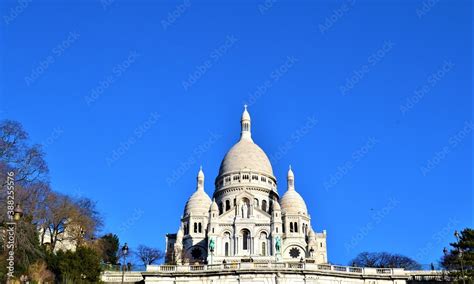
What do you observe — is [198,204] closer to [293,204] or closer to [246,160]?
[246,160]

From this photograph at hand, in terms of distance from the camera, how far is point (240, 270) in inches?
1751

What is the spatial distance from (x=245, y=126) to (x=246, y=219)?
1136 inches

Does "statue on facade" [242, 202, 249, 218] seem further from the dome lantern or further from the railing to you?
the railing

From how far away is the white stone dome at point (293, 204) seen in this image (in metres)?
99.4

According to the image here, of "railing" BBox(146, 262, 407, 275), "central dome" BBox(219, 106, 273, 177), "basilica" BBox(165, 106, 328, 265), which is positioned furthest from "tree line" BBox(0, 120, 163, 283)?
"central dome" BBox(219, 106, 273, 177)

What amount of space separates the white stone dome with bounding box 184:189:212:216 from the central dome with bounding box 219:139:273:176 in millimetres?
6072

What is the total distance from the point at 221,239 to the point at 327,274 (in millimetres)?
46855

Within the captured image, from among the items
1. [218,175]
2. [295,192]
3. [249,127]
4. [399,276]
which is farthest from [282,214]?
[399,276]

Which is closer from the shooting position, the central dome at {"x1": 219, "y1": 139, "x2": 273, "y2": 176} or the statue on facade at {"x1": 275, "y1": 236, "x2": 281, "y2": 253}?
the statue on facade at {"x1": 275, "y1": 236, "x2": 281, "y2": 253}

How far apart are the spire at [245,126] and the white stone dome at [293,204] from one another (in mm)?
16235

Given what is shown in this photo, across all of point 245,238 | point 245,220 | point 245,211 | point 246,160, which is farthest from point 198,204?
point 245,238

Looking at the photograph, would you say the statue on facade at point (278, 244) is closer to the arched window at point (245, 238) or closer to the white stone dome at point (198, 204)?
the arched window at point (245, 238)

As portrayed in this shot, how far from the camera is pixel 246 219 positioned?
300ft

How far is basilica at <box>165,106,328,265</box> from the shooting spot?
89250 millimetres
